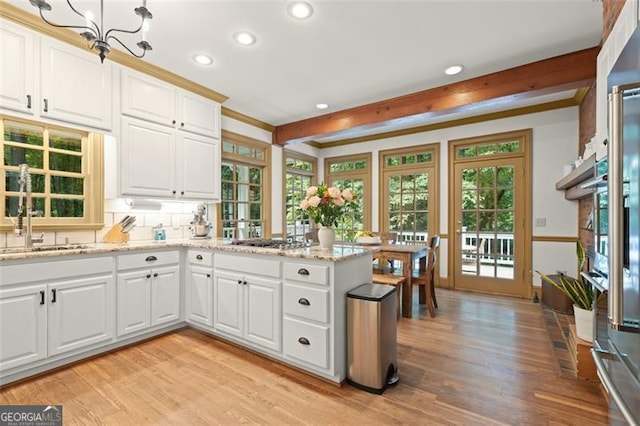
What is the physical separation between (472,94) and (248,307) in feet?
10.5

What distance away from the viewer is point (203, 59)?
293 cm

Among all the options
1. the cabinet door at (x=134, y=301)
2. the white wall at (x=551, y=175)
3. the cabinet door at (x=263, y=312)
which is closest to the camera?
the cabinet door at (x=263, y=312)

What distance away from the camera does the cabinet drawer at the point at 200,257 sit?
9.40 feet

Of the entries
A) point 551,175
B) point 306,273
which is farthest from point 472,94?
point 306,273

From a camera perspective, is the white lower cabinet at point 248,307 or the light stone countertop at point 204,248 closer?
the light stone countertop at point 204,248

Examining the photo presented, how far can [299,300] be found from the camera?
2207mm

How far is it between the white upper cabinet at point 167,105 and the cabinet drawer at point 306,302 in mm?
2335

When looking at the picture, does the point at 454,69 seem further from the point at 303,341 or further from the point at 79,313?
the point at 79,313

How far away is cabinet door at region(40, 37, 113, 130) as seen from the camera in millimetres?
2445

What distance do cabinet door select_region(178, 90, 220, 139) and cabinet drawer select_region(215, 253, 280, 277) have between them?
5.49 ft

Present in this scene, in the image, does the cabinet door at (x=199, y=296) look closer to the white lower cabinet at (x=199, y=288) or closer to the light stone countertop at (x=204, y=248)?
the white lower cabinet at (x=199, y=288)

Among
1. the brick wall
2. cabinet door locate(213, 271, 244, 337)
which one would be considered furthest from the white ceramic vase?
the brick wall

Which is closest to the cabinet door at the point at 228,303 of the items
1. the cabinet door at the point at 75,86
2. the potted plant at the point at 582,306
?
the cabinet door at the point at 75,86

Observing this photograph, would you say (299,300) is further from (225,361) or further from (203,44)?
(203,44)
